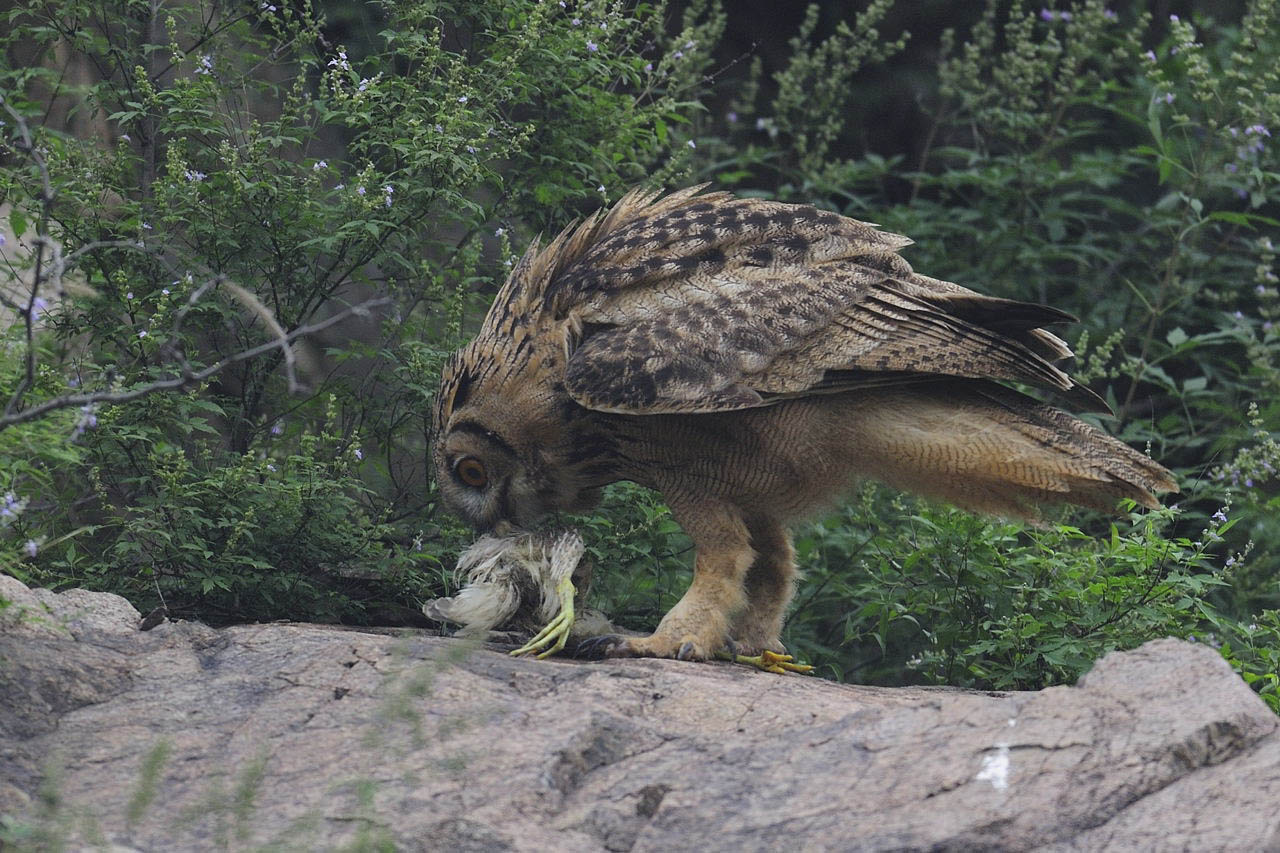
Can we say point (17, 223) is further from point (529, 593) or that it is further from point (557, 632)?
point (557, 632)

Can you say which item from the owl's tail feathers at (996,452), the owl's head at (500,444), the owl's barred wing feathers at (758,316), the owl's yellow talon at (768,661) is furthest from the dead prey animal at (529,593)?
the owl's tail feathers at (996,452)

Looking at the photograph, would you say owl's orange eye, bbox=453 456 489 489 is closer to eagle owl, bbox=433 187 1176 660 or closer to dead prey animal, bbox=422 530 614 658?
eagle owl, bbox=433 187 1176 660

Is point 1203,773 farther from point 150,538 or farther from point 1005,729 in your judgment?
point 150,538

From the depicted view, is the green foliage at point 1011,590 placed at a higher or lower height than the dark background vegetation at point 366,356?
lower

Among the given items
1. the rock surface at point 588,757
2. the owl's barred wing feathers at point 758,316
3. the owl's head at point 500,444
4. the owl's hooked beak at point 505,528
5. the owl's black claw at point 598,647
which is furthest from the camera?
the owl's hooked beak at point 505,528

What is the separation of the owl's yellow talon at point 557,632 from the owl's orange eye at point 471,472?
461mm

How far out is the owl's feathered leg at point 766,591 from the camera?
16.8 feet

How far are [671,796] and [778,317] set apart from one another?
71.4 inches

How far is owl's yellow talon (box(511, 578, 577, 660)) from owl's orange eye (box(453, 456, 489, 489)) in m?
0.46

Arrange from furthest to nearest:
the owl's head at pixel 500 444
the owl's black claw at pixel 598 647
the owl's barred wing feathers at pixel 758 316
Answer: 1. the owl's head at pixel 500 444
2. the owl's black claw at pixel 598 647
3. the owl's barred wing feathers at pixel 758 316

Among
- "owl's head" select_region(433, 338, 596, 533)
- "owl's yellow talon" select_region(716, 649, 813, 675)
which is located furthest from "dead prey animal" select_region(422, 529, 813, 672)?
"owl's head" select_region(433, 338, 596, 533)

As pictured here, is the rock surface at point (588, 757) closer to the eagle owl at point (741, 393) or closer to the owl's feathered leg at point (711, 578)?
the owl's feathered leg at point (711, 578)

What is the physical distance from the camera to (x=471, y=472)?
4.91 meters

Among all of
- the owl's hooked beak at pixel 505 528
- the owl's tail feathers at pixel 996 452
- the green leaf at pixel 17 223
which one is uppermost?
the green leaf at pixel 17 223
